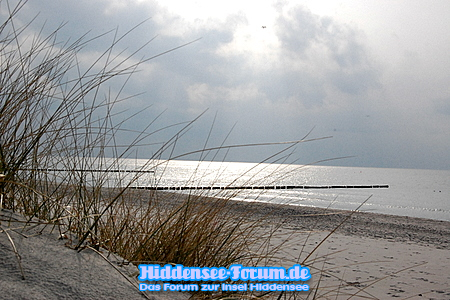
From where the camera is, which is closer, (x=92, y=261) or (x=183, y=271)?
(x=92, y=261)

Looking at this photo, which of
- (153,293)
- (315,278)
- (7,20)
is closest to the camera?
(153,293)

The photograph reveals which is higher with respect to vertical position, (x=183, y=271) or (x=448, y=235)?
(x=183, y=271)

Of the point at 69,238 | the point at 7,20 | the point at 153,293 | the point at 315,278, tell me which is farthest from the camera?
the point at 315,278

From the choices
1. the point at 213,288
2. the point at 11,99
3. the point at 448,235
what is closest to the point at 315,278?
the point at 213,288

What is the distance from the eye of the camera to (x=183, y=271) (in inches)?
66.6

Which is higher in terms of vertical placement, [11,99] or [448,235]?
[11,99]

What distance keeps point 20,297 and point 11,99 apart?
1240mm

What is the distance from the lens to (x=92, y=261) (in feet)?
4.66

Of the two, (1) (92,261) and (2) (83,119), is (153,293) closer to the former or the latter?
(1) (92,261)

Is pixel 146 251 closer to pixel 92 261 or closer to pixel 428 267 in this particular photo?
pixel 92 261

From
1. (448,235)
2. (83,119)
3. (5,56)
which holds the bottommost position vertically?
(448,235)

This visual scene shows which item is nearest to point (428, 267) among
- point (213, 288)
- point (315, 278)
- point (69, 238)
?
point (315, 278)

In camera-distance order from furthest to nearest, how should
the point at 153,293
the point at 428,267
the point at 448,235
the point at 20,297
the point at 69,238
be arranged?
1. the point at 448,235
2. the point at 428,267
3. the point at 69,238
4. the point at 153,293
5. the point at 20,297

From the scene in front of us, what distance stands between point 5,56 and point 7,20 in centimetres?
23
